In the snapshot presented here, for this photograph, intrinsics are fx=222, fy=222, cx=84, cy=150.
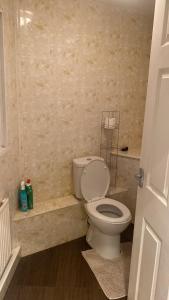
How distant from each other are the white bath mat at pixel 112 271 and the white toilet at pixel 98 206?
6 cm

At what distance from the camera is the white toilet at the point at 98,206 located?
199 centimetres

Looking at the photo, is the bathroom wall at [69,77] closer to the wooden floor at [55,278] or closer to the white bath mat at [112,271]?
the wooden floor at [55,278]

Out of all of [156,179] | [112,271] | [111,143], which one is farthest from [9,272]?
[111,143]

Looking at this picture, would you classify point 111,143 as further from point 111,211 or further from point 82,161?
point 111,211

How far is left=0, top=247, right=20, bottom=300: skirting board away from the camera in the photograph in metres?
1.59

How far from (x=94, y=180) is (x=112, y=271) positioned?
0.83m

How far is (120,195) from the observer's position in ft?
8.49

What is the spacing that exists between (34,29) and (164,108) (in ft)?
4.73

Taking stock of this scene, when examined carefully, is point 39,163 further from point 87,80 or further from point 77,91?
point 87,80

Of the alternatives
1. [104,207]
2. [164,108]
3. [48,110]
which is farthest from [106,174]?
[164,108]

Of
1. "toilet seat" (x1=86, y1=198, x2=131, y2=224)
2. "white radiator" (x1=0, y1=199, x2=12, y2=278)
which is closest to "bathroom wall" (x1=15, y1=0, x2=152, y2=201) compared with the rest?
"toilet seat" (x1=86, y1=198, x2=131, y2=224)

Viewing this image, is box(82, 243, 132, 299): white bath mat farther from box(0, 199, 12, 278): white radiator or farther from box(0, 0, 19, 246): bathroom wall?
box(0, 0, 19, 246): bathroom wall

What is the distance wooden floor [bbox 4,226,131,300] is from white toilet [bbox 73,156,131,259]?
231mm

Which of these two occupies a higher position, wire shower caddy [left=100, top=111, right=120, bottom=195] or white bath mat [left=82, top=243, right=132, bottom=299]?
wire shower caddy [left=100, top=111, right=120, bottom=195]
